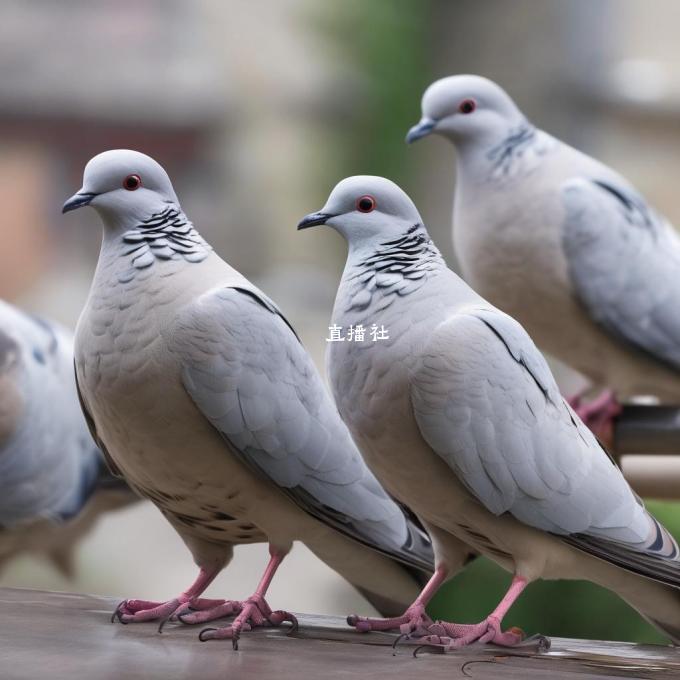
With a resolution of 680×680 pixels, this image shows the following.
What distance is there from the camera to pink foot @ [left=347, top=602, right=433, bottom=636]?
68.1 inches

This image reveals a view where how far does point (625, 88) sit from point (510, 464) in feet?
22.6

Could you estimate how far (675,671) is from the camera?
5.54 feet

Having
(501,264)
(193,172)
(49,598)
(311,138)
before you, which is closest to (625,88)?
(311,138)

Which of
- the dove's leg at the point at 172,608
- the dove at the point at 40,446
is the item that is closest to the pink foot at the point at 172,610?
the dove's leg at the point at 172,608

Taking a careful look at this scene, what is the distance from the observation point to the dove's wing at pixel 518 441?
5.40 ft

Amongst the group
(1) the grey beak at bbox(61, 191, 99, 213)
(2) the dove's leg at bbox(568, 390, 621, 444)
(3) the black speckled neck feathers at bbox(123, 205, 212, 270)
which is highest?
(1) the grey beak at bbox(61, 191, 99, 213)

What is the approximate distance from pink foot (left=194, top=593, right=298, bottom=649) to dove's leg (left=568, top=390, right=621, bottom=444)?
1160 mm

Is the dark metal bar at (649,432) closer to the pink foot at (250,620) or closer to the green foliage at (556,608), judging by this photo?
the pink foot at (250,620)

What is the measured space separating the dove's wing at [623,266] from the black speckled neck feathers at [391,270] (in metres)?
1.05

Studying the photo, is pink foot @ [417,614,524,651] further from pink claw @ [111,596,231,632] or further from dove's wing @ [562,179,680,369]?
dove's wing @ [562,179,680,369]

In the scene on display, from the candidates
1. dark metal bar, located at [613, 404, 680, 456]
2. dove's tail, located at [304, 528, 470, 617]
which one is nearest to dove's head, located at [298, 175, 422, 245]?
dove's tail, located at [304, 528, 470, 617]

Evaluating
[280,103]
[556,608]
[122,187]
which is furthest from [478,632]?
[280,103]

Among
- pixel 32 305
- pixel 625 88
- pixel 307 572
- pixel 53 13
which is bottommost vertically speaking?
pixel 307 572

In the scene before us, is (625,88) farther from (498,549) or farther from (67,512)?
(498,549)
